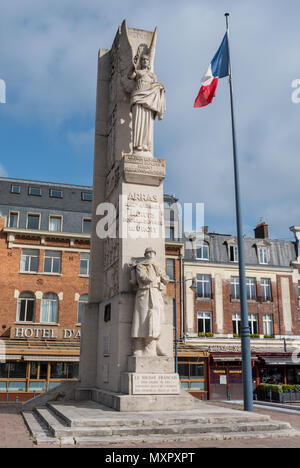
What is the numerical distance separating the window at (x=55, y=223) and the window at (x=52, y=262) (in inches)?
78.0

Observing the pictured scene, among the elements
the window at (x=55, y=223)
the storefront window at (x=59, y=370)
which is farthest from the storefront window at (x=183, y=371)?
the window at (x=55, y=223)

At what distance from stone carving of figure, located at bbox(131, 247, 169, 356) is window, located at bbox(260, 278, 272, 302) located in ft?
98.3

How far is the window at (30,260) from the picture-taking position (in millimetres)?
36000

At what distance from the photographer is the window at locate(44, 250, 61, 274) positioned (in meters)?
36.5

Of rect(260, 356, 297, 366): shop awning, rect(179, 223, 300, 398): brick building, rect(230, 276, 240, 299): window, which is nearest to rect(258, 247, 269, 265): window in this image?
rect(179, 223, 300, 398): brick building

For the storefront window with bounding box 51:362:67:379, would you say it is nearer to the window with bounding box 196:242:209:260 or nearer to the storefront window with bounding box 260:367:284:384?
the storefront window with bounding box 260:367:284:384

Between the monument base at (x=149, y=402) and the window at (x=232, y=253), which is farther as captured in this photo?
the window at (x=232, y=253)

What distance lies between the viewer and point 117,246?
15.1 m

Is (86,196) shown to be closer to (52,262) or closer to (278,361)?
(52,262)

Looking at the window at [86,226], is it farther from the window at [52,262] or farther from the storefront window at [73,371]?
the storefront window at [73,371]
